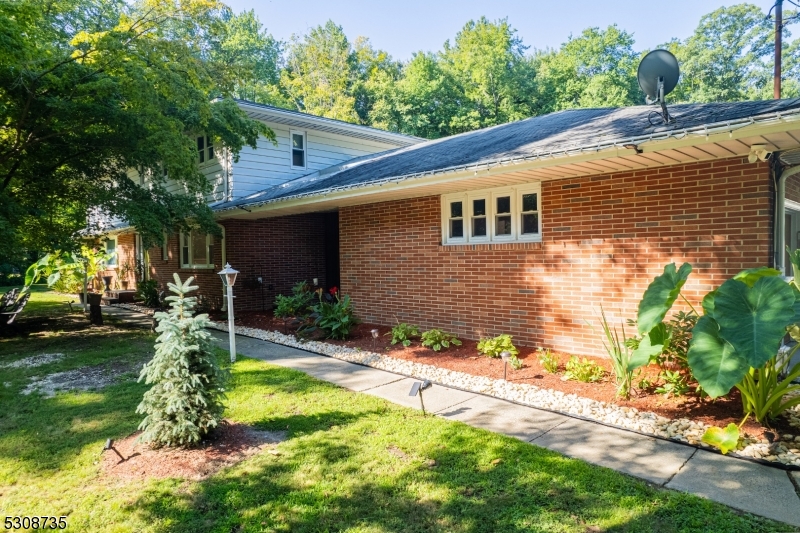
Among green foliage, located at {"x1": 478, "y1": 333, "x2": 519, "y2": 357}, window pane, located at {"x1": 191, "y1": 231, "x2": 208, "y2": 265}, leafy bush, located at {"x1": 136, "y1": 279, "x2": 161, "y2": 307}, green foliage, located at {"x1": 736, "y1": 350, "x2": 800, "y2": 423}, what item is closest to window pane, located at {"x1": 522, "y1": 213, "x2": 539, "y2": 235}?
green foliage, located at {"x1": 478, "y1": 333, "x2": 519, "y2": 357}

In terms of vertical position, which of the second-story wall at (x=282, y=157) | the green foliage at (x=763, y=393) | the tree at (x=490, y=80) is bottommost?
the green foliage at (x=763, y=393)

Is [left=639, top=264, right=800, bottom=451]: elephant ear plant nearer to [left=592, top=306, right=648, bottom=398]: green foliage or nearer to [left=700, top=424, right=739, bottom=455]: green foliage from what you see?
[left=700, top=424, right=739, bottom=455]: green foliage

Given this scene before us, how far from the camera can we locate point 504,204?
734 cm

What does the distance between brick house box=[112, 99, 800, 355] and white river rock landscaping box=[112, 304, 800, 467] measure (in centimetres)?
150

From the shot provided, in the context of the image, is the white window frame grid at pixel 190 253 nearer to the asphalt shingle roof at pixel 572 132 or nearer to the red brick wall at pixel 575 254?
the asphalt shingle roof at pixel 572 132

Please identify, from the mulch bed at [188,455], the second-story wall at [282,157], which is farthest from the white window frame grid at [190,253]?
the mulch bed at [188,455]

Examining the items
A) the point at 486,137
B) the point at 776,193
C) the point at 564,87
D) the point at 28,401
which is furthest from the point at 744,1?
the point at 28,401

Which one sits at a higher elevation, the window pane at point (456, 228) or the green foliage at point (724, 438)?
the window pane at point (456, 228)

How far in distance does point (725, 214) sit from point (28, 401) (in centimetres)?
823

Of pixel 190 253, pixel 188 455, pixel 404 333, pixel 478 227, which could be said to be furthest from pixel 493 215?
pixel 190 253

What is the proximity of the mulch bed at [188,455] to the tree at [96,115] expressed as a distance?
5.85m

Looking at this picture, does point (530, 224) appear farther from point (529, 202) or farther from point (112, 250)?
point (112, 250)

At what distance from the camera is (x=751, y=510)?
287 cm

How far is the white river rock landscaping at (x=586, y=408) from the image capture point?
12.1ft
